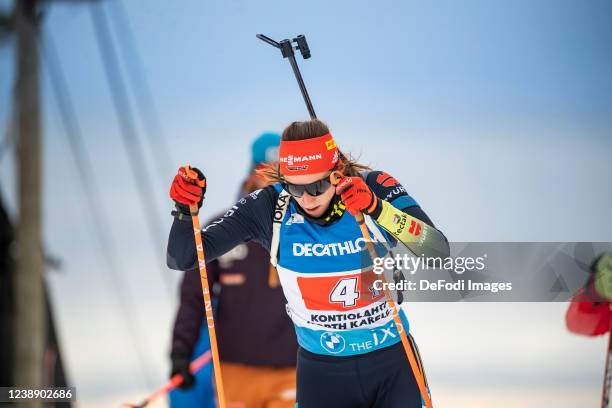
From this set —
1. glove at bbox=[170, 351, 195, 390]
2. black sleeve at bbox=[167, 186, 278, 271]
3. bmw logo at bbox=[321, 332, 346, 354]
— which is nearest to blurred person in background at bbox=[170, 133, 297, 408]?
glove at bbox=[170, 351, 195, 390]

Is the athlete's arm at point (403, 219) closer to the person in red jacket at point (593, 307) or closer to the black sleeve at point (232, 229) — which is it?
the black sleeve at point (232, 229)

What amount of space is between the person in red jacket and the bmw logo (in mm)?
1267

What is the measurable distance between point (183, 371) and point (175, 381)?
7 cm

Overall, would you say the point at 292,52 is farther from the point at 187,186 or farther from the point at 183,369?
the point at 183,369

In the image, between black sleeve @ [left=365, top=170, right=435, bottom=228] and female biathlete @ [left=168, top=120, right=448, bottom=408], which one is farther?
black sleeve @ [left=365, top=170, right=435, bottom=228]

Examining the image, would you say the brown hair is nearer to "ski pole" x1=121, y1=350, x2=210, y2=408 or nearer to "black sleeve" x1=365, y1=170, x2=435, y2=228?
"black sleeve" x1=365, y1=170, x2=435, y2=228

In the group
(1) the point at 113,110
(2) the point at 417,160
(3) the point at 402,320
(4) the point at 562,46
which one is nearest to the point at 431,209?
(2) the point at 417,160

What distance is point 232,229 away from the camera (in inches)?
134

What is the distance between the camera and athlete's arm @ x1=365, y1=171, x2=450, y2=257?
3.21m

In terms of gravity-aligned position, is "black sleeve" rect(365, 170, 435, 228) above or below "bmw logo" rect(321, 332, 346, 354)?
above

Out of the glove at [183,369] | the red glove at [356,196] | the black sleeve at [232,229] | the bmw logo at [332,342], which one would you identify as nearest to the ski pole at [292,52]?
the black sleeve at [232,229]

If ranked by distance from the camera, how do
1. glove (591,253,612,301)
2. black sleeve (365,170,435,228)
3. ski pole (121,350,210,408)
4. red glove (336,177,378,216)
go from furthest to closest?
ski pole (121,350,210,408) → glove (591,253,612,301) → black sleeve (365,170,435,228) → red glove (336,177,378,216)

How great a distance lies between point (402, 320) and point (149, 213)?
18.8ft

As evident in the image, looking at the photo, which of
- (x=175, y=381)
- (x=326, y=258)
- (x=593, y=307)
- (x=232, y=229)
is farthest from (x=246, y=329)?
(x=593, y=307)
